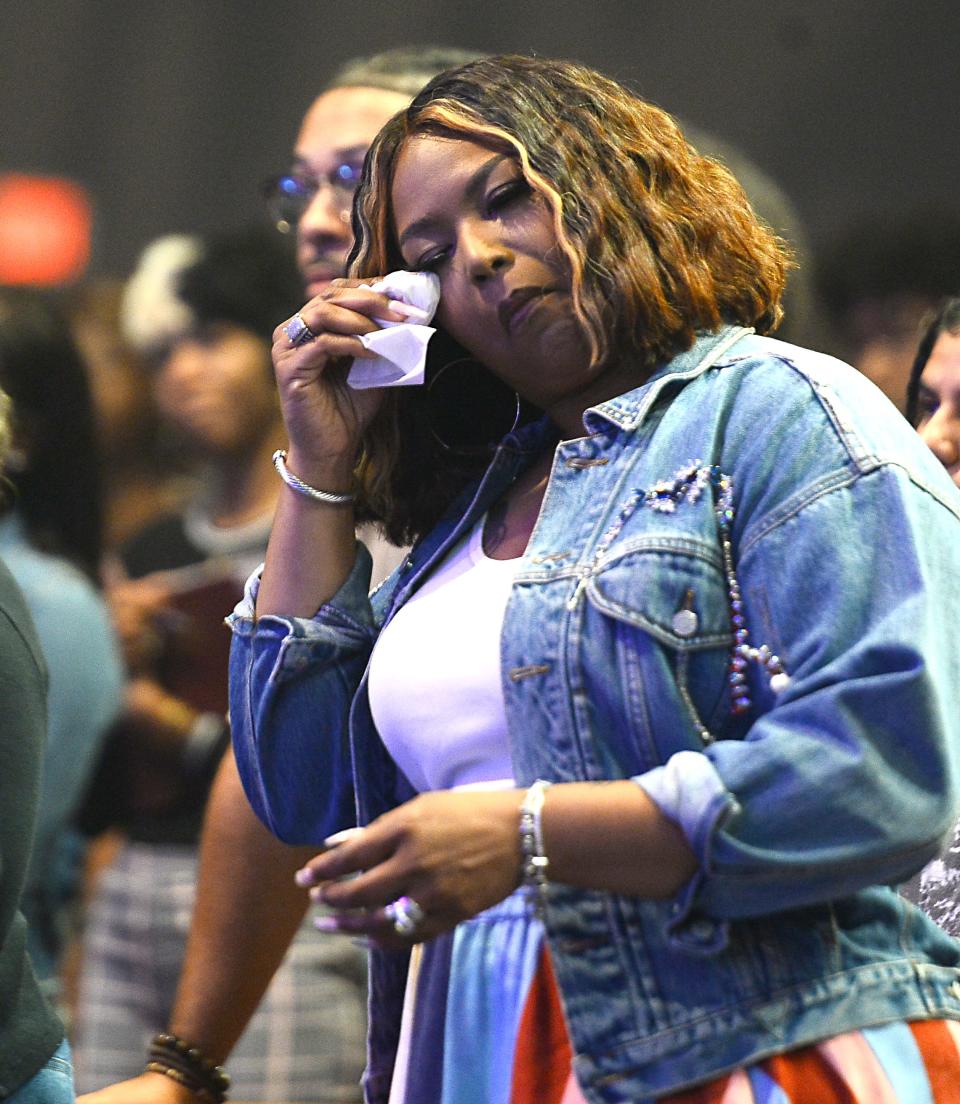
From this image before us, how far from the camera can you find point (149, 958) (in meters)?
3.14

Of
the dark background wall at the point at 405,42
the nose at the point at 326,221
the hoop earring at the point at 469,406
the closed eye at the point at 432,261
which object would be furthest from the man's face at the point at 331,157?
the dark background wall at the point at 405,42

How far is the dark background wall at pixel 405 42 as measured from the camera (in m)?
4.59

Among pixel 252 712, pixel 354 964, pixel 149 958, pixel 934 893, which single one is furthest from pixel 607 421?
pixel 149 958

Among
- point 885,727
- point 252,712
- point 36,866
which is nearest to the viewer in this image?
point 885,727

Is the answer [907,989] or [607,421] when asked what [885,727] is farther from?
[607,421]

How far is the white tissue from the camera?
1.82 metres

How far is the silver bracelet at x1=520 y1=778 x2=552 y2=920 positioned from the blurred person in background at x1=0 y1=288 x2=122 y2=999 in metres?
1.94

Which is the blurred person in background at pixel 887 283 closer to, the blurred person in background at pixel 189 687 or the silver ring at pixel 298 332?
the blurred person in background at pixel 189 687

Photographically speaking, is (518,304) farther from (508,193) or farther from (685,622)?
(685,622)

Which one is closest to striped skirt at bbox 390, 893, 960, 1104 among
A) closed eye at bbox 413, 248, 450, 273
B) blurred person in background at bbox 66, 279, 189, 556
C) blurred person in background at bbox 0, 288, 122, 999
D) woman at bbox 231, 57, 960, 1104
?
woman at bbox 231, 57, 960, 1104

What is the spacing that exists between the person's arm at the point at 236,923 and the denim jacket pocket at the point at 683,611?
0.88 meters

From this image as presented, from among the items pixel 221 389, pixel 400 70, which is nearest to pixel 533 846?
pixel 400 70

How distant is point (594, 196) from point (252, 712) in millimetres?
612

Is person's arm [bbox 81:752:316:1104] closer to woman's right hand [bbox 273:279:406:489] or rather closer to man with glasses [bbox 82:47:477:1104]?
man with glasses [bbox 82:47:477:1104]
